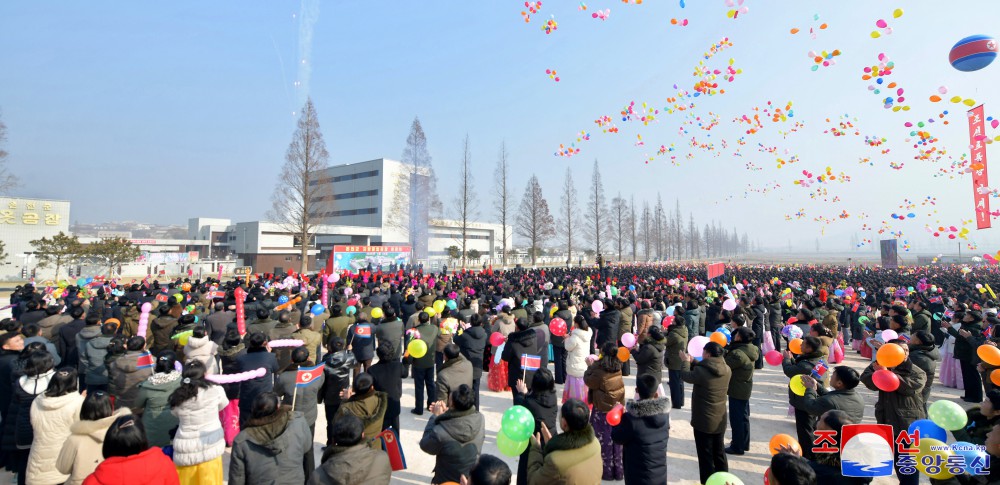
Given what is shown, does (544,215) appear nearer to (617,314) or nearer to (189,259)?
(189,259)

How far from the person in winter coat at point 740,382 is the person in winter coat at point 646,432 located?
2.10 meters

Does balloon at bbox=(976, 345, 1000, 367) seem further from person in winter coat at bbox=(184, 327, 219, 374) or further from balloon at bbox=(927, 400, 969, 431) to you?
person in winter coat at bbox=(184, 327, 219, 374)

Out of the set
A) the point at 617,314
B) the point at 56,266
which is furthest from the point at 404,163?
the point at 617,314

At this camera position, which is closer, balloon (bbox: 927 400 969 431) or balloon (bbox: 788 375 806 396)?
balloon (bbox: 927 400 969 431)

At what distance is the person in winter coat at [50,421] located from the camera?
347 centimetres

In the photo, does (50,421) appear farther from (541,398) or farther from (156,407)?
(541,398)

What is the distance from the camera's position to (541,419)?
155 inches

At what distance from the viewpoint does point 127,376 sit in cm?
448

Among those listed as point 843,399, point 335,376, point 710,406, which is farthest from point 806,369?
point 335,376

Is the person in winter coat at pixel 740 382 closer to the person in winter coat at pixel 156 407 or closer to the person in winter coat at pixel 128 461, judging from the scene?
the person in winter coat at pixel 128 461

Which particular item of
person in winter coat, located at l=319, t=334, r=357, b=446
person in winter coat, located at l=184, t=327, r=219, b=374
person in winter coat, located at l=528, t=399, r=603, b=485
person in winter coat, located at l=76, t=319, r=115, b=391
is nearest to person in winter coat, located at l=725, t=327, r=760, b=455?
person in winter coat, located at l=528, t=399, r=603, b=485

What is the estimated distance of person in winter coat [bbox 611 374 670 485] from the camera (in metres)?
3.46

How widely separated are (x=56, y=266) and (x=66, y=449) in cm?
3752

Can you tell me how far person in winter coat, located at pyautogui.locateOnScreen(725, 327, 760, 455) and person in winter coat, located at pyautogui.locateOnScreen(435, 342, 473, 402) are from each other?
3.13 meters
